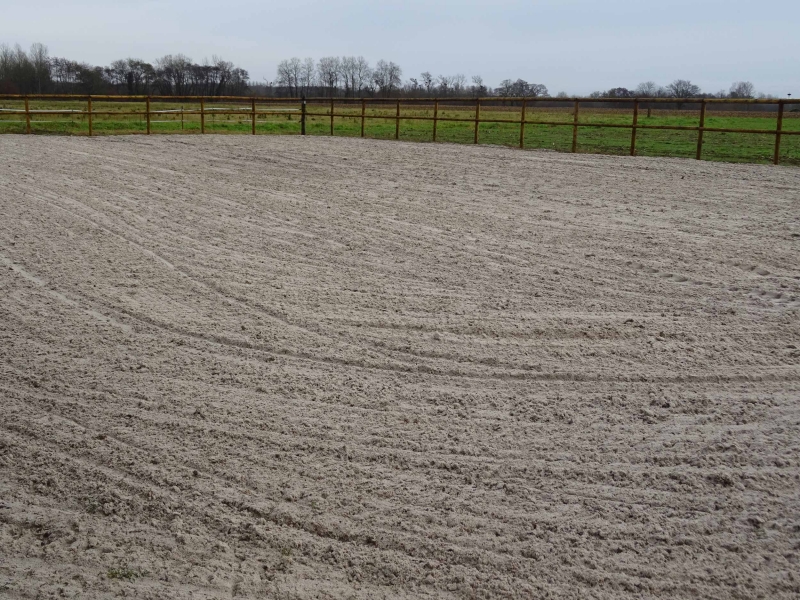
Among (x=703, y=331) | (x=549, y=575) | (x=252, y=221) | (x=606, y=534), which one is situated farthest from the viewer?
(x=252, y=221)

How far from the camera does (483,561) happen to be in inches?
117

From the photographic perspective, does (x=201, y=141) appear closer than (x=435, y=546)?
No

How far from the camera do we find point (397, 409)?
4328mm

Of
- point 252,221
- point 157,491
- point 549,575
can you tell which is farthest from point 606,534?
point 252,221

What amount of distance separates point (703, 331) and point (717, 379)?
0.90 metres

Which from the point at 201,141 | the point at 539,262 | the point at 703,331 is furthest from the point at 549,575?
the point at 201,141

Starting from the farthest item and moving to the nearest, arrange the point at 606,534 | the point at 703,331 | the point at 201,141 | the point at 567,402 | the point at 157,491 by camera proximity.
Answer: the point at 201,141, the point at 703,331, the point at 567,402, the point at 157,491, the point at 606,534

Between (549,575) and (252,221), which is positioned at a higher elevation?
(252,221)

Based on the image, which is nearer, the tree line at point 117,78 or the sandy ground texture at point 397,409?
the sandy ground texture at point 397,409

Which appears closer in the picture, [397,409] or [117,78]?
[397,409]

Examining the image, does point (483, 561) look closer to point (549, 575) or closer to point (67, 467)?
point (549, 575)

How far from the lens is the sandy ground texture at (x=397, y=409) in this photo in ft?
9.81

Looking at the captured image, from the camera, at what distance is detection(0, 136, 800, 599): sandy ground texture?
299 centimetres

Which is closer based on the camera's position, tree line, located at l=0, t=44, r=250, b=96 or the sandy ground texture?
the sandy ground texture
